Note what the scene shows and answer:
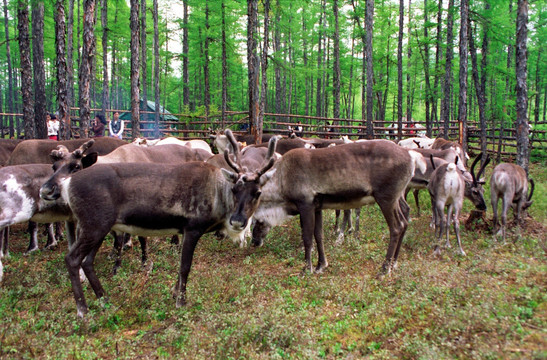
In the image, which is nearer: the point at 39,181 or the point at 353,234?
the point at 39,181

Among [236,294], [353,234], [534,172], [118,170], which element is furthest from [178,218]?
[534,172]

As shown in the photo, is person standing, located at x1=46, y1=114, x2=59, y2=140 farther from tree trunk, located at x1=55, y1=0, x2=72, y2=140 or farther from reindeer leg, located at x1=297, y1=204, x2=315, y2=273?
reindeer leg, located at x1=297, y1=204, x2=315, y2=273

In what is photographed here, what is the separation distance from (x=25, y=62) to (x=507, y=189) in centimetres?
1366

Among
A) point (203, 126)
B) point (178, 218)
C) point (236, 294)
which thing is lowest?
point (236, 294)

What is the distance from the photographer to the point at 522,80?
9.60 meters

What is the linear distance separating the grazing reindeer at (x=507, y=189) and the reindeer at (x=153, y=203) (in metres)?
5.69

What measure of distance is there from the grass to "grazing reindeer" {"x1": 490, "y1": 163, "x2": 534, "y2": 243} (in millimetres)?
1187

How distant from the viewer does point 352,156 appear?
6.82 meters

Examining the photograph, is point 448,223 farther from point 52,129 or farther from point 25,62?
point 52,129

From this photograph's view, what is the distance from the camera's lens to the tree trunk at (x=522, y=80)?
925 centimetres

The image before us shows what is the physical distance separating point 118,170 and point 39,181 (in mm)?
1914

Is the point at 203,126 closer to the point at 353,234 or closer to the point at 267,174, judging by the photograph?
the point at 353,234

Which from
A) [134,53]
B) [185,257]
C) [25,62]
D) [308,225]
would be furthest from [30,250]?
[134,53]

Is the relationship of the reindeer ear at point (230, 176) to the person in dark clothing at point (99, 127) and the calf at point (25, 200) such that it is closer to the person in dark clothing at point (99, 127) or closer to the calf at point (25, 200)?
the calf at point (25, 200)
